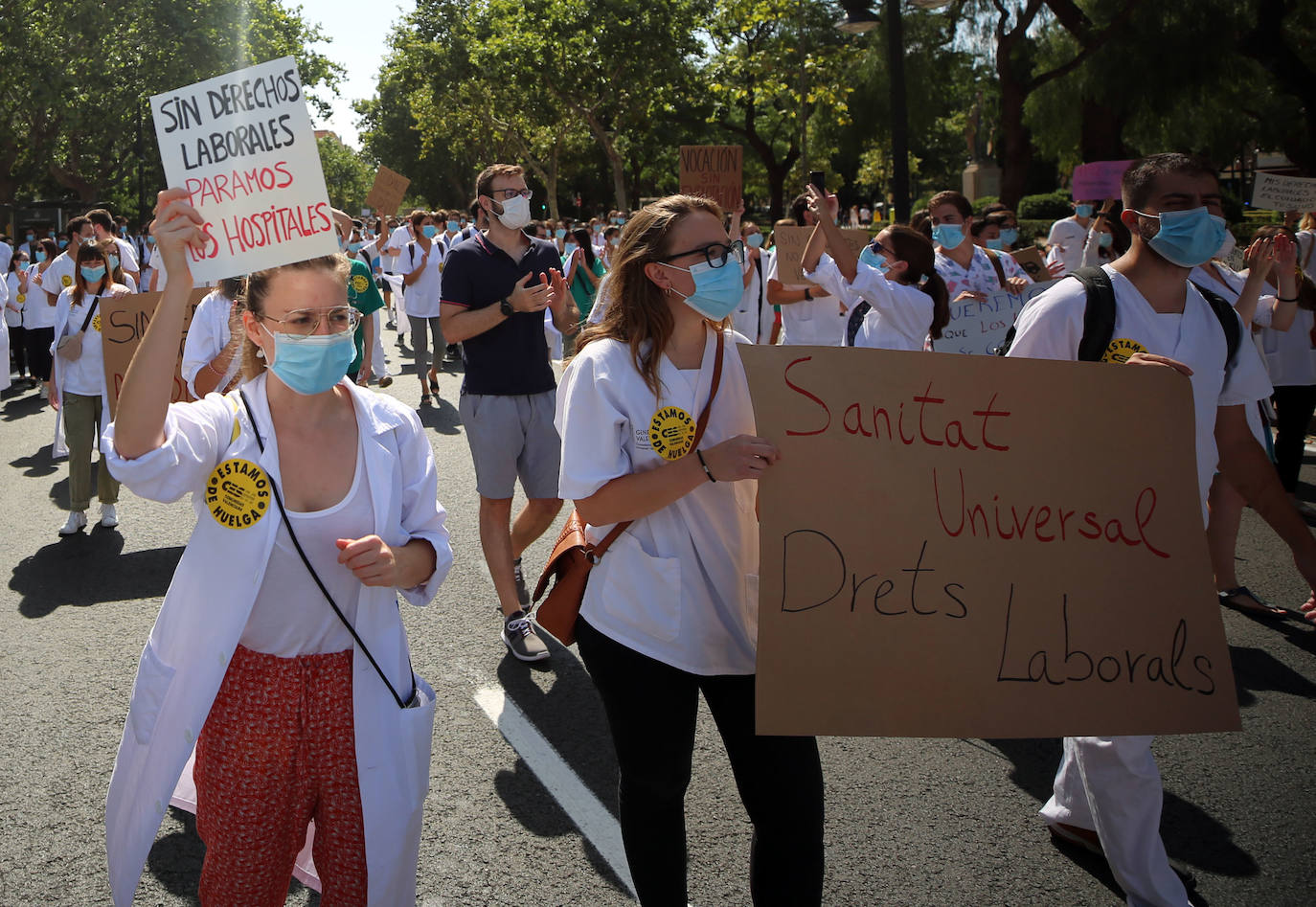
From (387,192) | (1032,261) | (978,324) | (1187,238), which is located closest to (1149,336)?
(1187,238)

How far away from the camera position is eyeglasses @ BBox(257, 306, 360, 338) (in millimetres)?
2568

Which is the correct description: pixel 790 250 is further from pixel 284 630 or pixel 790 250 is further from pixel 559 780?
pixel 284 630

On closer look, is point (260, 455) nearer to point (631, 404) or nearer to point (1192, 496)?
point (631, 404)

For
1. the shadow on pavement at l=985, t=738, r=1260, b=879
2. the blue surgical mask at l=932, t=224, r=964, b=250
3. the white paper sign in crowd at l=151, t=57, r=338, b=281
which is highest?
the white paper sign in crowd at l=151, t=57, r=338, b=281

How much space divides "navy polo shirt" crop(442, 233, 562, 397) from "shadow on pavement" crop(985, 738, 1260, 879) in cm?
265

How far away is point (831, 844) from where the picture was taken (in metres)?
3.66

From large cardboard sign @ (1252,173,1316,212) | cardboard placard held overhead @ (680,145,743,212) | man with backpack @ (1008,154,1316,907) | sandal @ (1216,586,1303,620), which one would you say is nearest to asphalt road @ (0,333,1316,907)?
sandal @ (1216,586,1303,620)

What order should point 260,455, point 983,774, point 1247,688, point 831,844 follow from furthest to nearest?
point 1247,688, point 983,774, point 831,844, point 260,455

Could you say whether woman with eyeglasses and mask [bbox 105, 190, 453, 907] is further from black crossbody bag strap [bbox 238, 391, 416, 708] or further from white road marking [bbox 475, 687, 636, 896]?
white road marking [bbox 475, 687, 636, 896]

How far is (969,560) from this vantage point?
259 centimetres

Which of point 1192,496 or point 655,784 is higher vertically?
point 1192,496

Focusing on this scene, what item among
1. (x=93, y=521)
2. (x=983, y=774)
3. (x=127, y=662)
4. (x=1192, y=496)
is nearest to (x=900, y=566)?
(x=1192, y=496)

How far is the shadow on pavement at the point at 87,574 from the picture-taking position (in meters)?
6.36

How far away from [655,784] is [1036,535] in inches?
40.9
